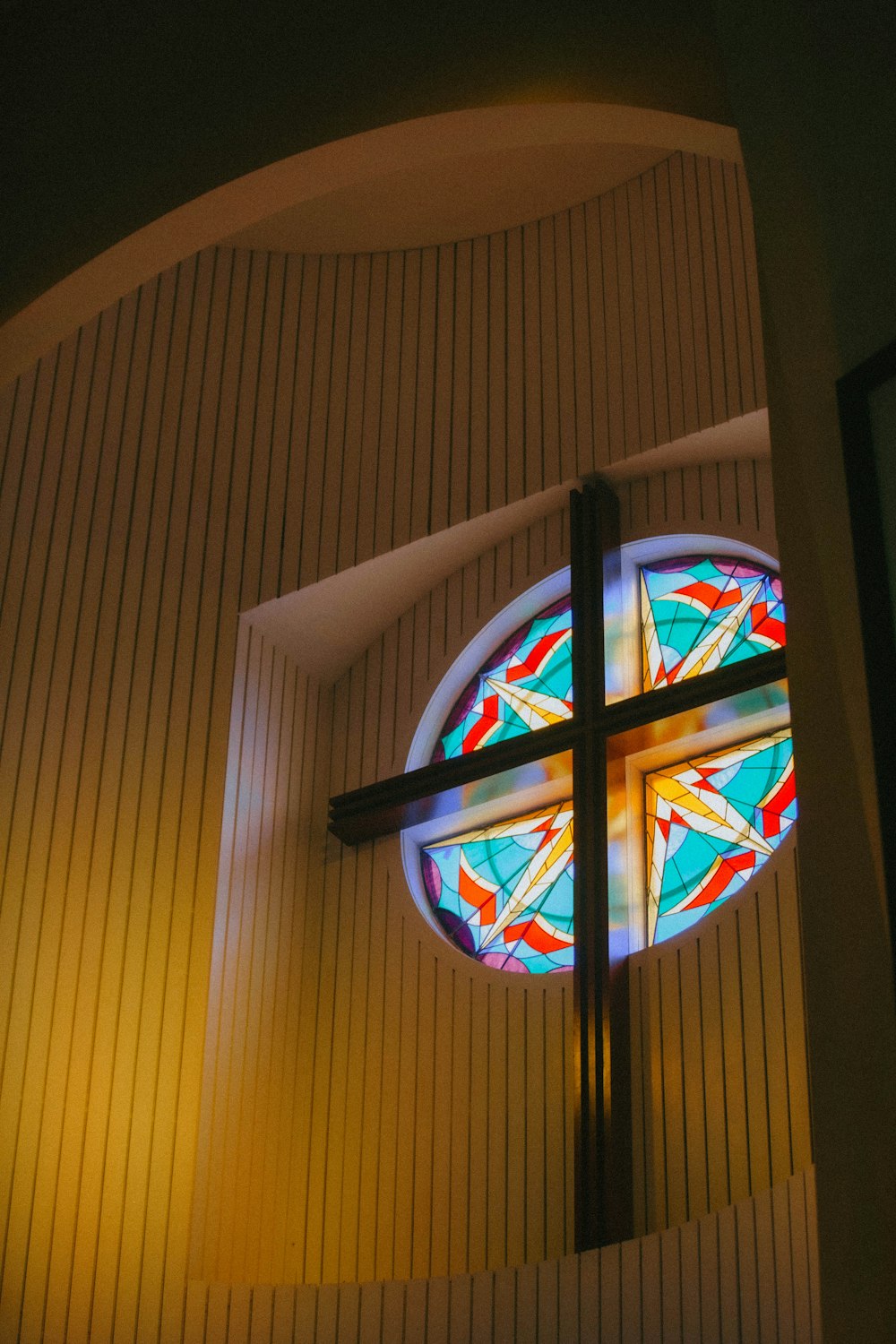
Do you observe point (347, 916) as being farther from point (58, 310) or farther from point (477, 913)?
point (58, 310)

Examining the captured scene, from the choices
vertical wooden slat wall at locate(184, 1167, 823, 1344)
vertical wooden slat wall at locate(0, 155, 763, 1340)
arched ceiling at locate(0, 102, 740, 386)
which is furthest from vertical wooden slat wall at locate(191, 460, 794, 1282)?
arched ceiling at locate(0, 102, 740, 386)

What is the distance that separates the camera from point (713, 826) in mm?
5172

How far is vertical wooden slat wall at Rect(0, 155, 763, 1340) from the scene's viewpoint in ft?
16.8

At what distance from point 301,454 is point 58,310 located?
11.6 ft

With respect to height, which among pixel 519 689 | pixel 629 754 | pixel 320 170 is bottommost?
pixel 320 170

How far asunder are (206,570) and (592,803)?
5.96 feet

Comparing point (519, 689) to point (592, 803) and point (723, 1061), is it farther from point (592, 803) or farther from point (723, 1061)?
point (723, 1061)

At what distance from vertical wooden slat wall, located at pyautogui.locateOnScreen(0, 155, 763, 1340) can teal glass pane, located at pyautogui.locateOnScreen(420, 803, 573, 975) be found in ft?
0.76

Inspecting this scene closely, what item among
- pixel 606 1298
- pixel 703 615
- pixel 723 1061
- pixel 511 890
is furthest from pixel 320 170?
pixel 511 890

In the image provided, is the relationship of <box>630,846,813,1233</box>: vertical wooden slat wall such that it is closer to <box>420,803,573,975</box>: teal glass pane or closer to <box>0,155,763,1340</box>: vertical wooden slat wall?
<box>420,803,573,975</box>: teal glass pane

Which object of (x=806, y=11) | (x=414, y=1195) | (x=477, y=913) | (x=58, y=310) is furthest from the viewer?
(x=477, y=913)

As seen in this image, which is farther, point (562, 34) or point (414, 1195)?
point (414, 1195)

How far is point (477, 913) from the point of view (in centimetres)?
556

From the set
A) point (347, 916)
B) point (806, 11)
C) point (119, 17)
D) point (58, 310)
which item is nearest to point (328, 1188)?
point (347, 916)
